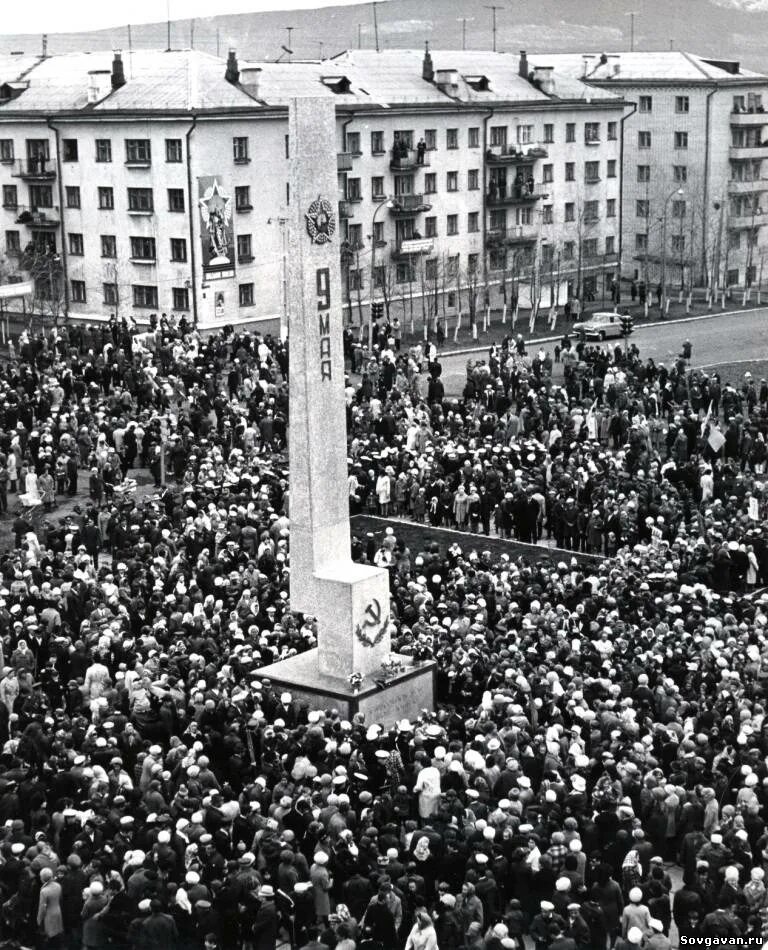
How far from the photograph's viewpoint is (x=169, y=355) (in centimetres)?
5106

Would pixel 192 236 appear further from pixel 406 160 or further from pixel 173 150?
pixel 406 160

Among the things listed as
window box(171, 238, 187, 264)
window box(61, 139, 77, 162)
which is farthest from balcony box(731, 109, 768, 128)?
window box(61, 139, 77, 162)

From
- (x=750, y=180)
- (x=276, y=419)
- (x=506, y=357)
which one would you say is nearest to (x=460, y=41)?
(x=750, y=180)

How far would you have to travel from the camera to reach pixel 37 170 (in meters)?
71.6

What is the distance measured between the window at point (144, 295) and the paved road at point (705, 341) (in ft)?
41.7

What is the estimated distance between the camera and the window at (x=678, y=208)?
90062 millimetres

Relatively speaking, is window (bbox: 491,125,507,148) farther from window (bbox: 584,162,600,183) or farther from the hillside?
the hillside

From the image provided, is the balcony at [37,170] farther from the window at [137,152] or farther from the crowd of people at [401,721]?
the crowd of people at [401,721]

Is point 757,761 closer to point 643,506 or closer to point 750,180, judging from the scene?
point 643,506

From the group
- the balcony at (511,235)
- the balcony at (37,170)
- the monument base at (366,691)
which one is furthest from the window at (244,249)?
the monument base at (366,691)

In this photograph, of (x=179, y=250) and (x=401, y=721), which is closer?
(x=401, y=721)

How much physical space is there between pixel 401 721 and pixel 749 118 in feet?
237

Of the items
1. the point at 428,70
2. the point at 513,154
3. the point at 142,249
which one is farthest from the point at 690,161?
the point at 142,249

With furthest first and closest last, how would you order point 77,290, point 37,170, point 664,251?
1. point 664,251
2. point 37,170
3. point 77,290
